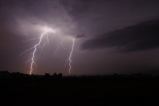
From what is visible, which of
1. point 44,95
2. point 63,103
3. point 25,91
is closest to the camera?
point 63,103

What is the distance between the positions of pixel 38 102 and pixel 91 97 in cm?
802

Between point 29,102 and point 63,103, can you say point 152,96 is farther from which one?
point 29,102

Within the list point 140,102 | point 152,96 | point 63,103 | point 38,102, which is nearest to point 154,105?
point 140,102

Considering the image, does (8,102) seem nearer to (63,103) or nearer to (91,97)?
(63,103)

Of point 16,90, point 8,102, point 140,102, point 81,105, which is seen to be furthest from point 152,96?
point 16,90

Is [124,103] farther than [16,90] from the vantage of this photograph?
No

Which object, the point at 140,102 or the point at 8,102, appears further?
the point at 8,102

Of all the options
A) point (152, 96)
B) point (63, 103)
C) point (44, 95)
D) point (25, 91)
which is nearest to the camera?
point (63, 103)

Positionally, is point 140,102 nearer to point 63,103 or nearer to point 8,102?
point 63,103

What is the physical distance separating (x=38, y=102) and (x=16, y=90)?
12360 mm

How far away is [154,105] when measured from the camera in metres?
31.4

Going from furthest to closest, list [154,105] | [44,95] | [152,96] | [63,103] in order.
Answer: [44,95] < [152,96] < [63,103] < [154,105]

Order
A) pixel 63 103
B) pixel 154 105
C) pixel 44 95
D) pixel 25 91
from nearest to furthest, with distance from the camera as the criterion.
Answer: pixel 154 105, pixel 63 103, pixel 44 95, pixel 25 91

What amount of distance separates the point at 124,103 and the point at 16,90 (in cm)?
2217
